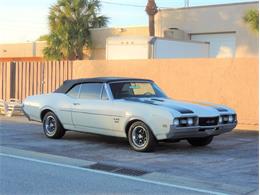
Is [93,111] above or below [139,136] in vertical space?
above

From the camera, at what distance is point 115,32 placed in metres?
36.2

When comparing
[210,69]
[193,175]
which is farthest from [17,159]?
[210,69]

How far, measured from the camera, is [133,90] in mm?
11688

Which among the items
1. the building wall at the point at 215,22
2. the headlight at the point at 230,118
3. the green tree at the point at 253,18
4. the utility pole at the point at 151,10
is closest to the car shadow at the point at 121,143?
the headlight at the point at 230,118

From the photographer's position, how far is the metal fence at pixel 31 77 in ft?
63.8

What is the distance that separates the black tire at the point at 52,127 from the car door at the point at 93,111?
→ 622 millimetres

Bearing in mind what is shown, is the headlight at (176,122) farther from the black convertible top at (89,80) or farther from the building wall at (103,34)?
the building wall at (103,34)

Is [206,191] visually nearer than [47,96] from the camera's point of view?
Yes

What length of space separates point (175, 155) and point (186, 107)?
0.94m

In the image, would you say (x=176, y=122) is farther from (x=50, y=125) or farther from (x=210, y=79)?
(x=210, y=79)

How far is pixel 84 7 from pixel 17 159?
28.7 meters

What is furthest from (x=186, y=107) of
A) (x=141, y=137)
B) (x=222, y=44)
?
(x=222, y=44)

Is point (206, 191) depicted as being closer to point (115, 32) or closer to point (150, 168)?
point (150, 168)

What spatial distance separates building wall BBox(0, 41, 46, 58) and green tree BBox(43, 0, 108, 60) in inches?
114
